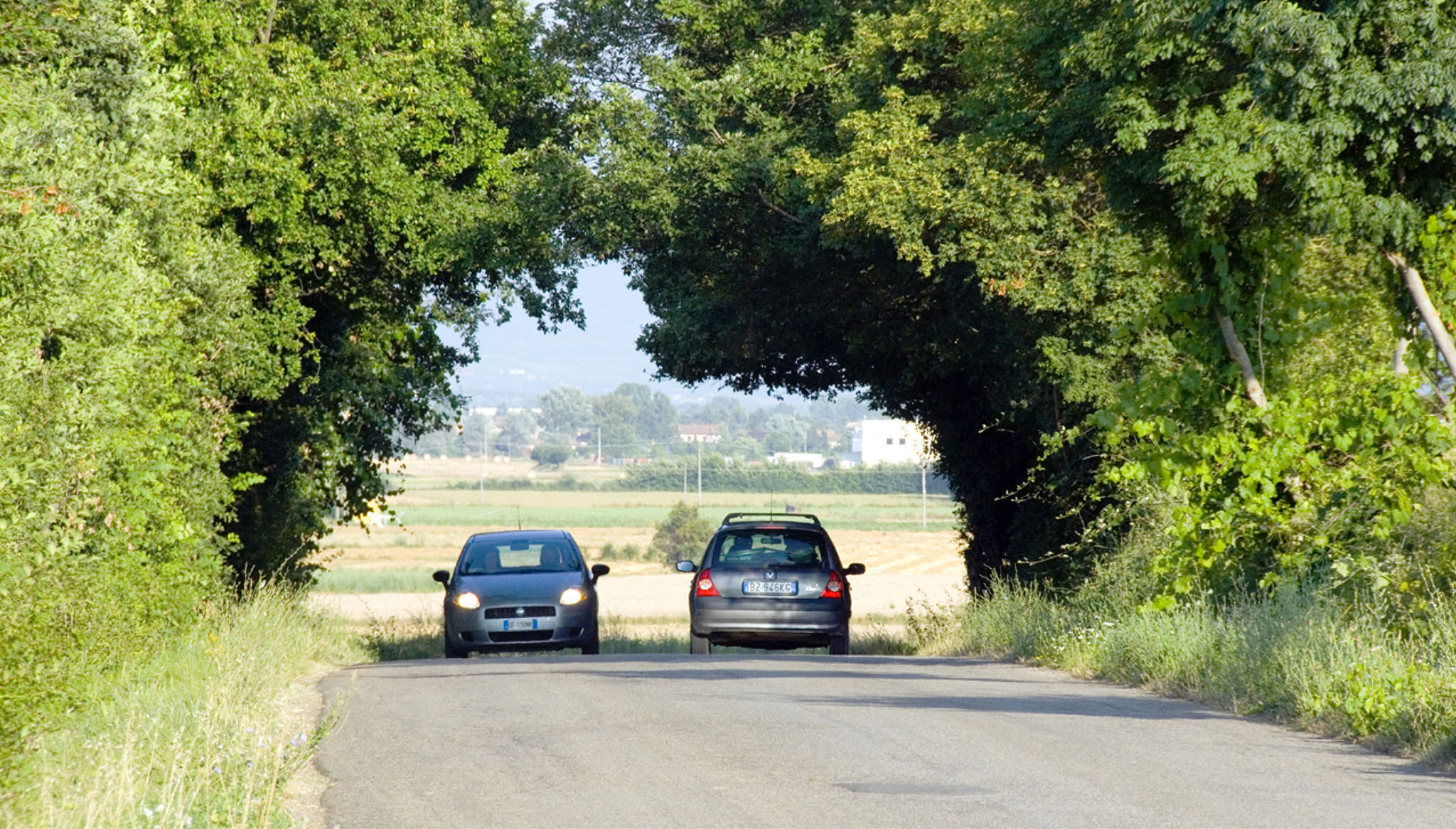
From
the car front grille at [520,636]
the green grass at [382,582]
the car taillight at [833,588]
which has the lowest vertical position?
the green grass at [382,582]

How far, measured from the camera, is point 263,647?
15.6 m

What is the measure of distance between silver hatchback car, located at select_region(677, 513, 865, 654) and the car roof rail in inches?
1.4

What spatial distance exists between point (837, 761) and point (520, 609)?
1072cm

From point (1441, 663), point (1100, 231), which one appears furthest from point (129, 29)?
point (1441, 663)

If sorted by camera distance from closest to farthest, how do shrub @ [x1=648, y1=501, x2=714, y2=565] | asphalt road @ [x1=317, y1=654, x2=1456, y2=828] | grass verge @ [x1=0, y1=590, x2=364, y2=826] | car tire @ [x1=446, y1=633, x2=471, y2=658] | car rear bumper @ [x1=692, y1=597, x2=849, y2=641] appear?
grass verge @ [x1=0, y1=590, x2=364, y2=826]
asphalt road @ [x1=317, y1=654, x2=1456, y2=828]
car rear bumper @ [x1=692, y1=597, x2=849, y2=641]
car tire @ [x1=446, y1=633, x2=471, y2=658]
shrub @ [x1=648, y1=501, x2=714, y2=565]

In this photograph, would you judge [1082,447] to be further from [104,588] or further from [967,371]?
[104,588]

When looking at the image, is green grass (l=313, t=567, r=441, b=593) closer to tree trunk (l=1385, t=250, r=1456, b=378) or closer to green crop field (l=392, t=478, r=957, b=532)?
green crop field (l=392, t=478, r=957, b=532)

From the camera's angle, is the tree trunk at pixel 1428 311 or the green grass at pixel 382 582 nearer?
the tree trunk at pixel 1428 311

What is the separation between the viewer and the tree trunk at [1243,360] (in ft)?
43.0

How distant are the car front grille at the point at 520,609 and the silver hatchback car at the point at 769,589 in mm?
1739

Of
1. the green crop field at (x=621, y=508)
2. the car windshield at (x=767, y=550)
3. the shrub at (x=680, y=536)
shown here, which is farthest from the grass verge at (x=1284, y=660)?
the green crop field at (x=621, y=508)

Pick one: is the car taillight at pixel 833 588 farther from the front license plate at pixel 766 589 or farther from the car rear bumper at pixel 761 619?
the front license plate at pixel 766 589

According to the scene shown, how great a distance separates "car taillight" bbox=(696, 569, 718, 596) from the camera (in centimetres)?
1966

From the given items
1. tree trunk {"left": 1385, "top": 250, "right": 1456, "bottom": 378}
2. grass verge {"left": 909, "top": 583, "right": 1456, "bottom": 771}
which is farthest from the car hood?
tree trunk {"left": 1385, "top": 250, "right": 1456, "bottom": 378}
